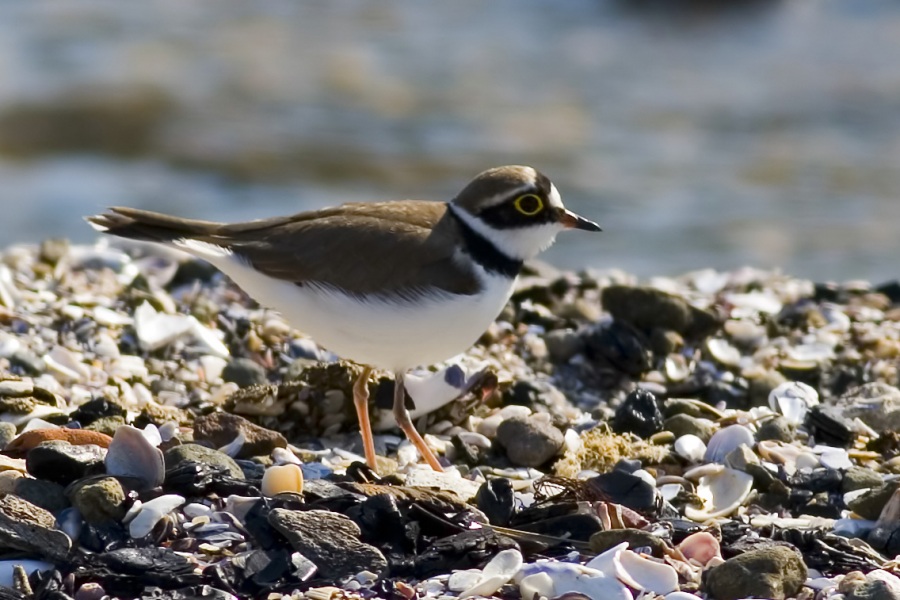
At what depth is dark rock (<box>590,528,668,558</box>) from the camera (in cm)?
382

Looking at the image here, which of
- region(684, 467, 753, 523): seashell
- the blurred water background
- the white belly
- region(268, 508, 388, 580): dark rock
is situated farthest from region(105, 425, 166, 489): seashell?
the blurred water background

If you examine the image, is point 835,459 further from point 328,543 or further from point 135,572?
point 135,572

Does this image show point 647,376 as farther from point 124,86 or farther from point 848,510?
point 124,86

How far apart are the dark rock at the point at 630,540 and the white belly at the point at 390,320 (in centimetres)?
108

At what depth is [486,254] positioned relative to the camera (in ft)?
15.9

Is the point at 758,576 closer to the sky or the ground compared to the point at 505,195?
closer to the ground

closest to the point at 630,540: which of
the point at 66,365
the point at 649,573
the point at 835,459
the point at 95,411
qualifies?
the point at 649,573

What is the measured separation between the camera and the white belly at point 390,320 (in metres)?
4.62

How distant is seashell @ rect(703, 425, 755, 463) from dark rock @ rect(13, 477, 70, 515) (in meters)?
2.37

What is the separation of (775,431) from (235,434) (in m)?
2.09

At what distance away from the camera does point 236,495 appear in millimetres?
3986

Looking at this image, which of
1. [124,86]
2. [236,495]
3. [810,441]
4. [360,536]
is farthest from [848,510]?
[124,86]

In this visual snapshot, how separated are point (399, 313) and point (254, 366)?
4.86ft

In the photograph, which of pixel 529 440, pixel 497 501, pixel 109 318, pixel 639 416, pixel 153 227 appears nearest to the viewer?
pixel 497 501
